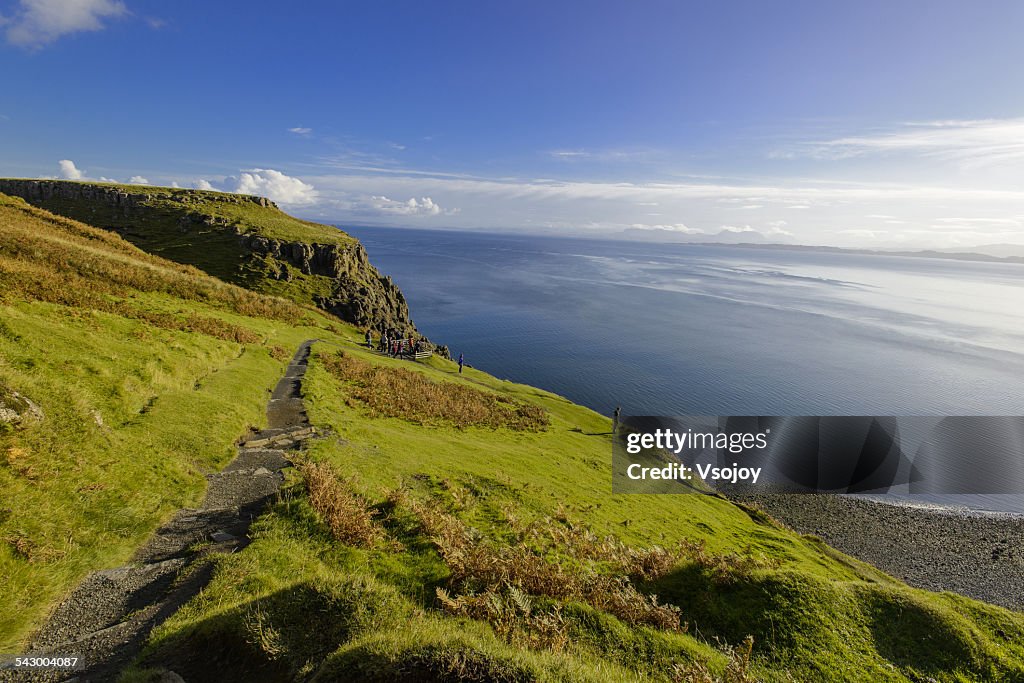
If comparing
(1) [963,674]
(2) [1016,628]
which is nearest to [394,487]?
(1) [963,674]

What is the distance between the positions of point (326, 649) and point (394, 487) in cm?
964

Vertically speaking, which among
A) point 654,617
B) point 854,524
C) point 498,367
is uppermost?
point 654,617

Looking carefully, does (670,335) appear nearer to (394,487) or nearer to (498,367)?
(498,367)

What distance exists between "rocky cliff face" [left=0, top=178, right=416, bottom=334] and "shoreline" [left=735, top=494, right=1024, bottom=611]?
70030 mm

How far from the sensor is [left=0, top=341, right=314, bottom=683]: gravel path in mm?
7707

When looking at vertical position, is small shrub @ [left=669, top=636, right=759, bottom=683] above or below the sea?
above

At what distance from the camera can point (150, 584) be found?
9.72 m

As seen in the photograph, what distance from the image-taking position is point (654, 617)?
9.04m

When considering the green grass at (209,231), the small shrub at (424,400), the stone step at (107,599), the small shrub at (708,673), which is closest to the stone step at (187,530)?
the stone step at (107,599)

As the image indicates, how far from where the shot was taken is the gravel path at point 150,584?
7707 millimetres

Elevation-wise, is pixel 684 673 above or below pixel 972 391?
above

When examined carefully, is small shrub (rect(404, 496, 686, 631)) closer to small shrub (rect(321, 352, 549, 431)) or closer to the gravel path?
the gravel path

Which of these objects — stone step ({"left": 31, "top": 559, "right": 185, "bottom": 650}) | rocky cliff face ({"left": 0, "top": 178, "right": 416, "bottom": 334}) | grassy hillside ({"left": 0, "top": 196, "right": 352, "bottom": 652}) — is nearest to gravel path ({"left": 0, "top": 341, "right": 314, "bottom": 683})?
stone step ({"left": 31, "top": 559, "right": 185, "bottom": 650})

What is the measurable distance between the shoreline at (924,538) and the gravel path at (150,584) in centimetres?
4932
